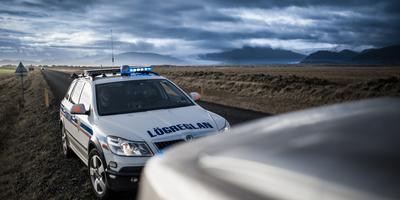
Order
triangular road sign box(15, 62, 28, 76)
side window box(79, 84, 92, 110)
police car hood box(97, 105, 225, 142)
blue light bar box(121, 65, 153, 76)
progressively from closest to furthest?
police car hood box(97, 105, 225, 142) < side window box(79, 84, 92, 110) < blue light bar box(121, 65, 153, 76) < triangular road sign box(15, 62, 28, 76)

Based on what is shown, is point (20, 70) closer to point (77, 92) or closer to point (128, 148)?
point (77, 92)

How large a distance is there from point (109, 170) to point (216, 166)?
11.9ft

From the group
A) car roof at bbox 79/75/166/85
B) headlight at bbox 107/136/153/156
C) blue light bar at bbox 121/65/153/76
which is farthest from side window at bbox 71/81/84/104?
headlight at bbox 107/136/153/156

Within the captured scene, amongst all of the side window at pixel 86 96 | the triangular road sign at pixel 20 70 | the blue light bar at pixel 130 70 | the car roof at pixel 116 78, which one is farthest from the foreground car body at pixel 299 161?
the triangular road sign at pixel 20 70

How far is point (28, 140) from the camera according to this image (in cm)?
1094

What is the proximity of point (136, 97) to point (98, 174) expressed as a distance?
1.47m

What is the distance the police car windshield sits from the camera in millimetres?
5941

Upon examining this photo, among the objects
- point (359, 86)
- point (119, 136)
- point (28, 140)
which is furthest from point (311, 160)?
point (359, 86)

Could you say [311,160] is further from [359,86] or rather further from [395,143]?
[359,86]

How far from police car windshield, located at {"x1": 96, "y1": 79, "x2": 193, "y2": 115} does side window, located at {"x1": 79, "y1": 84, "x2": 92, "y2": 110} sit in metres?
0.16

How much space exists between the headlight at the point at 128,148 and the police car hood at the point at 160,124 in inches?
2.4

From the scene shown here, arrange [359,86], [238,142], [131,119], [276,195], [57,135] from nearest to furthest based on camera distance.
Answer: [276,195], [238,142], [131,119], [57,135], [359,86]

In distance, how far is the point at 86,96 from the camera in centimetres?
643

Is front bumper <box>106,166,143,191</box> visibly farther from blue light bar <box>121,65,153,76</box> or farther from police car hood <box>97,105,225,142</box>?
blue light bar <box>121,65,153,76</box>
